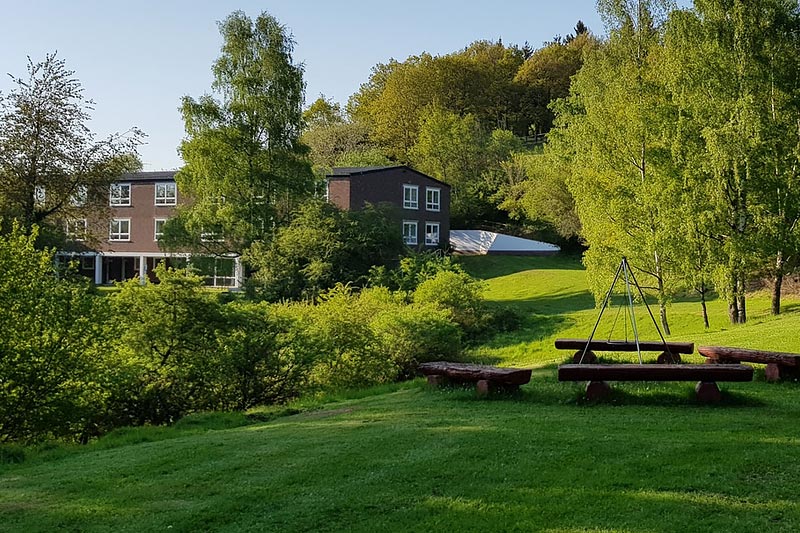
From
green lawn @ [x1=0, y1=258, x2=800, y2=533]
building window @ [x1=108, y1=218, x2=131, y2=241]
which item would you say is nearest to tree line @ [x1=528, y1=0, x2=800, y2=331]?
green lawn @ [x1=0, y1=258, x2=800, y2=533]

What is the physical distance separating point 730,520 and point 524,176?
5994 cm

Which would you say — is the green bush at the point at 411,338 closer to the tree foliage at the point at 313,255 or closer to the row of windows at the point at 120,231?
the row of windows at the point at 120,231

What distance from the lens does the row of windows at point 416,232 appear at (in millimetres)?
58031

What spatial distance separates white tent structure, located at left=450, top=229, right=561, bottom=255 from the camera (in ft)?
199

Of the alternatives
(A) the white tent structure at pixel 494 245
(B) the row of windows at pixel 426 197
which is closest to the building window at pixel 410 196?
(B) the row of windows at pixel 426 197

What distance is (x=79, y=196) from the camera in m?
28.1

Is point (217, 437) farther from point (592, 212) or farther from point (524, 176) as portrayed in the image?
point (524, 176)

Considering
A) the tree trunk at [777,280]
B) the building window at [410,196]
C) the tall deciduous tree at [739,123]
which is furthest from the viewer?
the building window at [410,196]

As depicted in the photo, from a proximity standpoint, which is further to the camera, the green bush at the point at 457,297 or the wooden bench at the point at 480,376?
the green bush at the point at 457,297

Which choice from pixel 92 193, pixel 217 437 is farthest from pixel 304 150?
pixel 217 437

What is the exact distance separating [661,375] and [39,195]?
23163 millimetres

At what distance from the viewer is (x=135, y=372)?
15109 millimetres

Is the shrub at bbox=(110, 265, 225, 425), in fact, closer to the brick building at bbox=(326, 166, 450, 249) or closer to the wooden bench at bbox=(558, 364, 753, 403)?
the wooden bench at bbox=(558, 364, 753, 403)

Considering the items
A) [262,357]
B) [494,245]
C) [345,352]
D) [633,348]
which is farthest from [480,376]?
[494,245]
